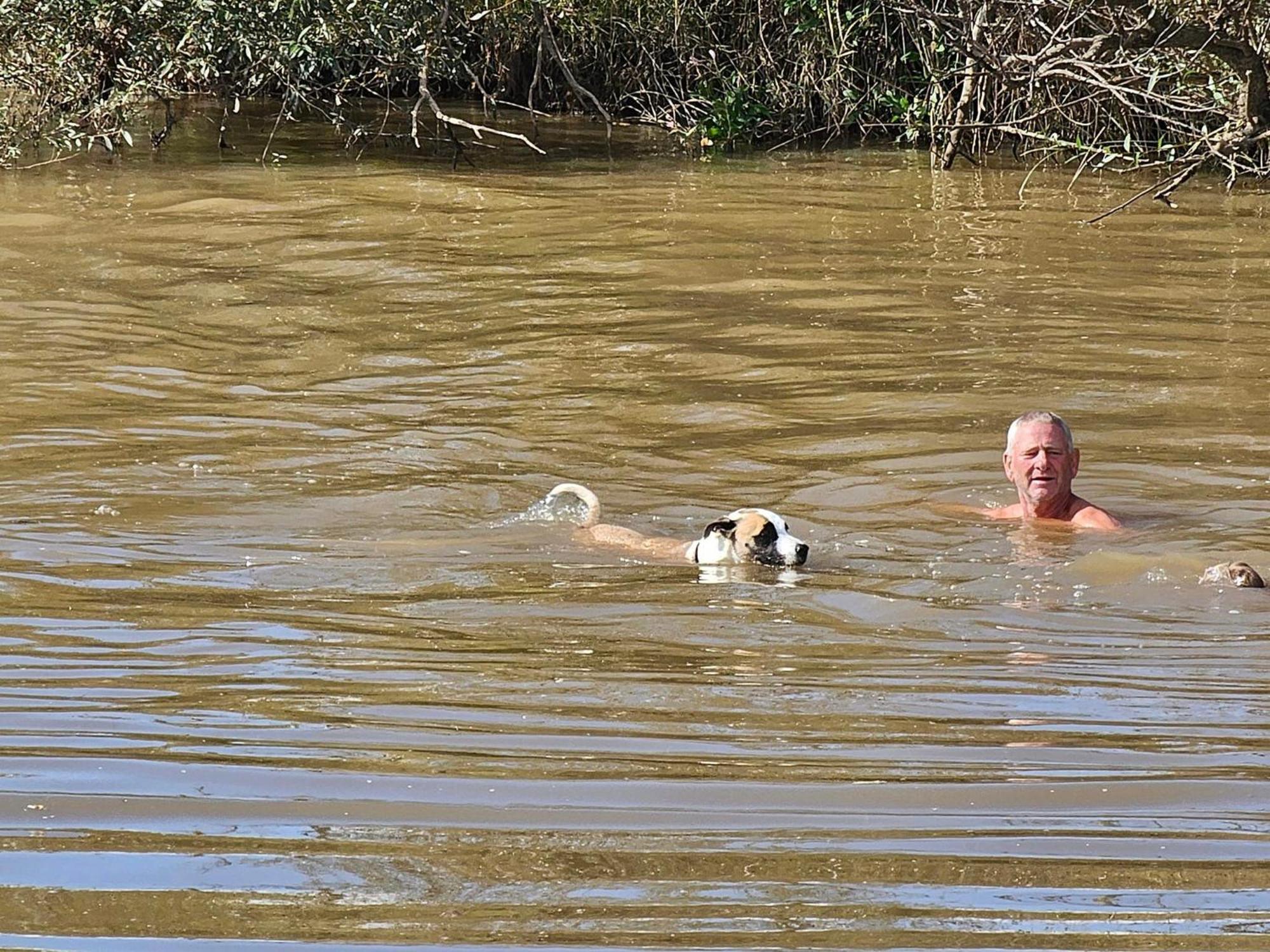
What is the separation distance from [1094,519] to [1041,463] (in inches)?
12.6

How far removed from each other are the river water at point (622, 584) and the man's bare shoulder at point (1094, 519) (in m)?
0.15

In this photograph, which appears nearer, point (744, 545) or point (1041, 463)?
point (744, 545)

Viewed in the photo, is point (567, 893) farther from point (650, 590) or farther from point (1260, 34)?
point (1260, 34)

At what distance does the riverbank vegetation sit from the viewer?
1423 centimetres

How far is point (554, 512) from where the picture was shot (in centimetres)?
755

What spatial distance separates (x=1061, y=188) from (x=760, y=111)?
3.94 meters

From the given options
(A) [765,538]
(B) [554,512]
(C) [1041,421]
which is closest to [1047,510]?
(C) [1041,421]

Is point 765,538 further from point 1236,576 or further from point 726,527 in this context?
point 1236,576

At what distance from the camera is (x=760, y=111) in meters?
18.9

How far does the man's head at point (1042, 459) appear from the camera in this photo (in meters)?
7.63

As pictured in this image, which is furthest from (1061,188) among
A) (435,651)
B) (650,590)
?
(435,651)

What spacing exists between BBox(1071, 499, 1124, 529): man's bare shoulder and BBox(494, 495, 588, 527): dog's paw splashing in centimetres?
206

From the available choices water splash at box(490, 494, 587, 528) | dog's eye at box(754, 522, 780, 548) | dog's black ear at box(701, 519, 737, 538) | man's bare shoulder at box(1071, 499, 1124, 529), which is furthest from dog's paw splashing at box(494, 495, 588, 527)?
man's bare shoulder at box(1071, 499, 1124, 529)

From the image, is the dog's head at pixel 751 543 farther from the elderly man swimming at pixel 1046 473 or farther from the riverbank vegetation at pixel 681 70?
the riverbank vegetation at pixel 681 70
